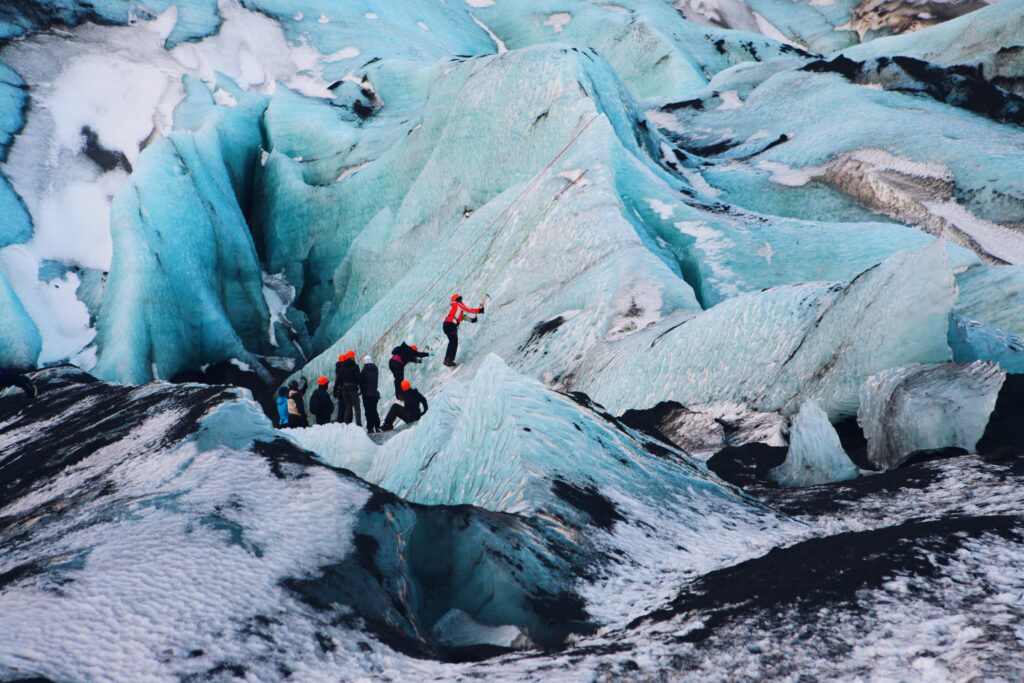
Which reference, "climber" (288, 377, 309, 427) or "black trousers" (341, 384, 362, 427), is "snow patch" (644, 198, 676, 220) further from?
"climber" (288, 377, 309, 427)

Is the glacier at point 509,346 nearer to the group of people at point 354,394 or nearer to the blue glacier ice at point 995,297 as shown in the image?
the blue glacier ice at point 995,297

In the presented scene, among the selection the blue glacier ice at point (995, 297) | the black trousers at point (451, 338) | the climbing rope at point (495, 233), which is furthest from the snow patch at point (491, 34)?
the blue glacier ice at point (995, 297)

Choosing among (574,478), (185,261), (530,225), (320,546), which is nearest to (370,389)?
(530,225)

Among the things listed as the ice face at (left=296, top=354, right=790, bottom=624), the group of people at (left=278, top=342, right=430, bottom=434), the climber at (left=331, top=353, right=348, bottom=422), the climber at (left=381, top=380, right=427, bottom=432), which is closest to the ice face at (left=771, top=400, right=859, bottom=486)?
the ice face at (left=296, top=354, right=790, bottom=624)

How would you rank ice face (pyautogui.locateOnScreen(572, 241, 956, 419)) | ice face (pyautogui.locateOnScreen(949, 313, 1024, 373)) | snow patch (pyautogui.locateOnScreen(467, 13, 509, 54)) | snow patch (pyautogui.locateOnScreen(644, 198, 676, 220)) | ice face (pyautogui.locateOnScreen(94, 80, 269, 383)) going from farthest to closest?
snow patch (pyautogui.locateOnScreen(467, 13, 509, 54)), ice face (pyautogui.locateOnScreen(94, 80, 269, 383)), snow patch (pyautogui.locateOnScreen(644, 198, 676, 220)), ice face (pyautogui.locateOnScreen(949, 313, 1024, 373)), ice face (pyautogui.locateOnScreen(572, 241, 956, 419))

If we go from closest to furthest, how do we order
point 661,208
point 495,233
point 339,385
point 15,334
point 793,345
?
point 793,345 < point 339,385 < point 661,208 < point 495,233 < point 15,334

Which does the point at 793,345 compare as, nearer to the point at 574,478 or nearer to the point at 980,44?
the point at 574,478

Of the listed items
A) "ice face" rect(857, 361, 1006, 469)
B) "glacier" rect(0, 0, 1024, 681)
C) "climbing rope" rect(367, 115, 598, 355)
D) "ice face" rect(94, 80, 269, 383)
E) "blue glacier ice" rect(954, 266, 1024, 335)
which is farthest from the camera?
"ice face" rect(94, 80, 269, 383)
